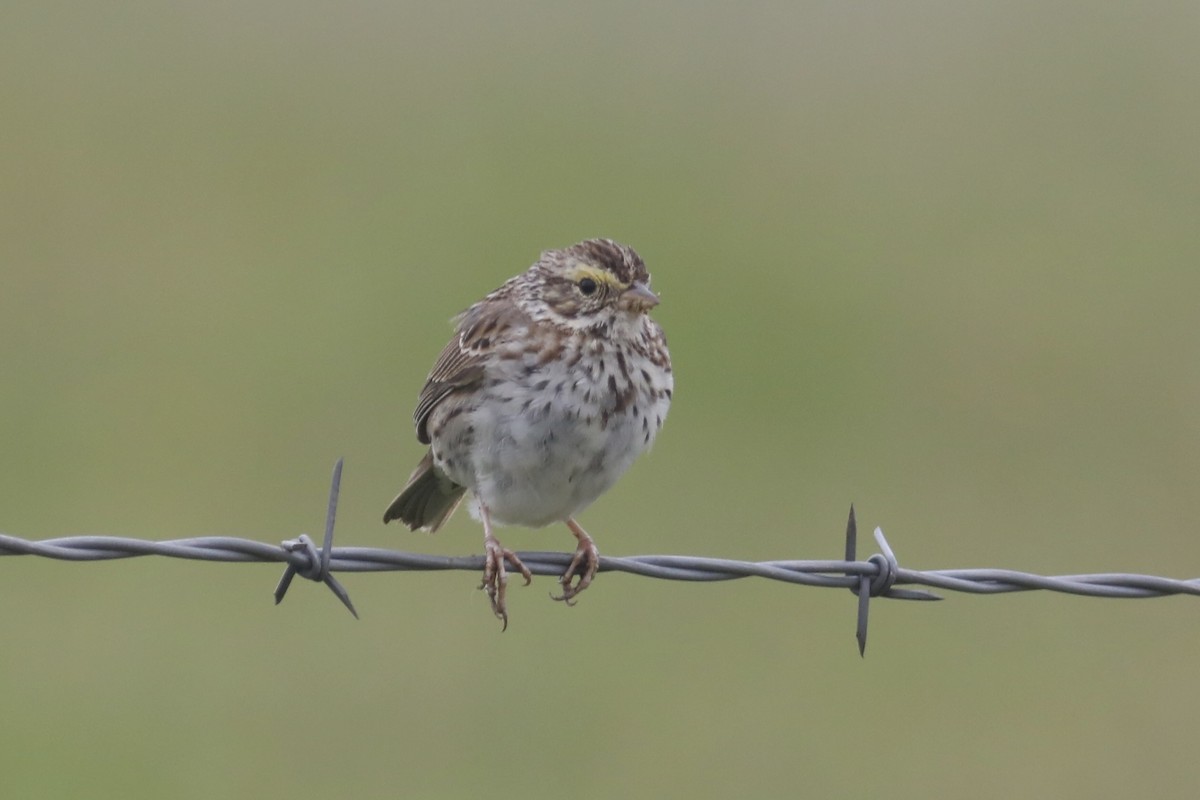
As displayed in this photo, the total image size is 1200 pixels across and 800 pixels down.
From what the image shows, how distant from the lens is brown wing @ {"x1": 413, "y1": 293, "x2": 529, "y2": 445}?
7133mm

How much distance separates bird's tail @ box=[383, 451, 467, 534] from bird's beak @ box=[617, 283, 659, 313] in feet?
3.70

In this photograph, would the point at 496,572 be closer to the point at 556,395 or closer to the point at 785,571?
the point at 556,395

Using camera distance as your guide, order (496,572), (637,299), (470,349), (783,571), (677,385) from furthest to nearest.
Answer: (677,385) < (470,349) < (637,299) < (496,572) < (783,571)

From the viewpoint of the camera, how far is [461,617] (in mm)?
10719

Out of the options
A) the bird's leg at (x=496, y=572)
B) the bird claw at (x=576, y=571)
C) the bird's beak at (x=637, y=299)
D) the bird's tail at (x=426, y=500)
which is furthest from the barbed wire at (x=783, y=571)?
the bird's tail at (x=426, y=500)

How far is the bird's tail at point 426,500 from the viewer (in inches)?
305

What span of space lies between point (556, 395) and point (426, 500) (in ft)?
3.79

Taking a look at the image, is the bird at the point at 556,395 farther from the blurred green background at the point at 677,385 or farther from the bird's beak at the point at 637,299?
the blurred green background at the point at 677,385

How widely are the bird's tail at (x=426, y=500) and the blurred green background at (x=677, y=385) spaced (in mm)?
1252

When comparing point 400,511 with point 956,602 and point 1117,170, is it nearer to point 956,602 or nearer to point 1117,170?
point 956,602

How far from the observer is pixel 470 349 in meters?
7.24

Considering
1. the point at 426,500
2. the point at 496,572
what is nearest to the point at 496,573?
the point at 496,572

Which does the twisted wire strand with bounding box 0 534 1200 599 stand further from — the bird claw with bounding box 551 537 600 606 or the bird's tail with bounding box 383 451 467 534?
the bird's tail with bounding box 383 451 467 534

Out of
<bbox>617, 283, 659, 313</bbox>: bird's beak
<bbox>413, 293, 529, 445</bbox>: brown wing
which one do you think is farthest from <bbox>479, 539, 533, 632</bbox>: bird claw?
<bbox>617, 283, 659, 313</bbox>: bird's beak
